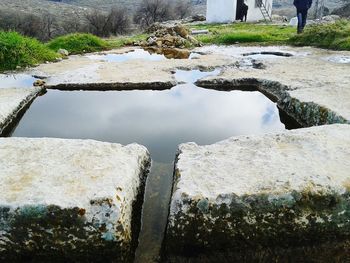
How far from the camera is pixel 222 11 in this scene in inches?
890

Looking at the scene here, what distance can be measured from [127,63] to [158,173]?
451cm

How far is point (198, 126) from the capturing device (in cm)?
392

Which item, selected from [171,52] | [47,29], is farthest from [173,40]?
[47,29]

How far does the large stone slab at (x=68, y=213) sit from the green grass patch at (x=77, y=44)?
772cm

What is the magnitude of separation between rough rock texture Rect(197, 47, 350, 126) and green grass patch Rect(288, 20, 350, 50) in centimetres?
91

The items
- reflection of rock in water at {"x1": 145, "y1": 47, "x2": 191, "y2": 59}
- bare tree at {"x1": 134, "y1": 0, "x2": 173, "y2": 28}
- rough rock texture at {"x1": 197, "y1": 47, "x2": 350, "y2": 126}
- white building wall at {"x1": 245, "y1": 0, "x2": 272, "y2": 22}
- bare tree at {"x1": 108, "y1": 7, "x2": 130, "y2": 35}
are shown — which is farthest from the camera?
bare tree at {"x1": 134, "y1": 0, "x2": 173, "y2": 28}

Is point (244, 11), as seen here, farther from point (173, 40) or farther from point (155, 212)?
point (155, 212)

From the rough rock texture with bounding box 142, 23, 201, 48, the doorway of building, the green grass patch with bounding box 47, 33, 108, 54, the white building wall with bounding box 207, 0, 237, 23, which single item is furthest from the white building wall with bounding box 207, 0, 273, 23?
the green grass patch with bounding box 47, 33, 108, 54

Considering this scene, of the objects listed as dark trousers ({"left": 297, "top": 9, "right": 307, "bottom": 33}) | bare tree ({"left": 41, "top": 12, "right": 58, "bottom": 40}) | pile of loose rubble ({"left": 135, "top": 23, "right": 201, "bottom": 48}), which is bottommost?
bare tree ({"left": 41, "top": 12, "right": 58, "bottom": 40})

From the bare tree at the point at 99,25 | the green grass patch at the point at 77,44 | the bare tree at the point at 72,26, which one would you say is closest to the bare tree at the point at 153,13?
the bare tree at the point at 72,26

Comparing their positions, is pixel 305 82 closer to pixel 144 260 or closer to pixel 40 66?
pixel 144 260

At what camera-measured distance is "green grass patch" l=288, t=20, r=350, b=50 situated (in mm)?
8547

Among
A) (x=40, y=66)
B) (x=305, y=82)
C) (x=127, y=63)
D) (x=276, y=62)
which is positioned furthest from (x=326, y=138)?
(x=40, y=66)

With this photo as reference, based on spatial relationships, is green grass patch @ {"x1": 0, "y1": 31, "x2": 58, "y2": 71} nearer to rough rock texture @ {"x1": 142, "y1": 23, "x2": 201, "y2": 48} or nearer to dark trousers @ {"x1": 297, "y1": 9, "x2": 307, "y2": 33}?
rough rock texture @ {"x1": 142, "y1": 23, "x2": 201, "y2": 48}
